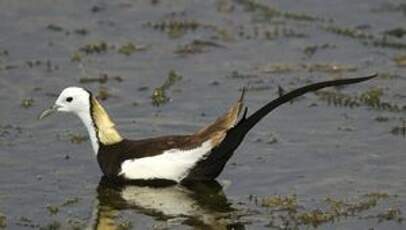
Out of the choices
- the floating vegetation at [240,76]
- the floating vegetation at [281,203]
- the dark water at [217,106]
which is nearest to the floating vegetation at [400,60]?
the dark water at [217,106]

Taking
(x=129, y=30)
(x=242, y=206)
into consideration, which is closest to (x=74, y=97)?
(x=242, y=206)

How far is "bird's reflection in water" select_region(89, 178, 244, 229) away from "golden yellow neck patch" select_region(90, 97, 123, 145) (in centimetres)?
52

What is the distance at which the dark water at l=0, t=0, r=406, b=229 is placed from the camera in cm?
1295

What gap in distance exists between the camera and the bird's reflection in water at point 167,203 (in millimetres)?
12594

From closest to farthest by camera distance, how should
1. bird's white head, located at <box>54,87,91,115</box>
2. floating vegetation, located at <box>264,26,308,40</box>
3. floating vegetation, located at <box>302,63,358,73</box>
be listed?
bird's white head, located at <box>54,87,91,115</box> < floating vegetation, located at <box>302,63,358,73</box> < floating vegetation, located at <box>264,26,308,40</box>

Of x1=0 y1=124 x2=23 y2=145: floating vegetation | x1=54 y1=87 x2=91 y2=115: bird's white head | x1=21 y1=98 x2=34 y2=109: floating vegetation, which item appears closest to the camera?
x1=54 y1=87 x2=91 y2=115: bird's white head

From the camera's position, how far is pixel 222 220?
12.6 meters

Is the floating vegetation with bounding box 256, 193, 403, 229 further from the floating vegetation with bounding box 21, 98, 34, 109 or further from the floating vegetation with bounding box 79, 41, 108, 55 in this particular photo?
the floating vegetation with bounding box 79, 41, 108, 55

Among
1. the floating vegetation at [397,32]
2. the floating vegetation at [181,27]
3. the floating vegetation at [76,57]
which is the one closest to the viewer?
the floating vegetation at [76,57]

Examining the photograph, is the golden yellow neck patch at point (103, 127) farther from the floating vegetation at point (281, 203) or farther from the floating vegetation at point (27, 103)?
the floating vegetation at point (27, 103)

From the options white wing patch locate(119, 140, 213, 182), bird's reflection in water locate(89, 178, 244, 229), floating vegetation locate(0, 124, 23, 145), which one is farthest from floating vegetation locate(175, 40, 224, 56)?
white wing patch locate(119, 140, 213, 182)

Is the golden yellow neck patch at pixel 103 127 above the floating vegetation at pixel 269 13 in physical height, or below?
below

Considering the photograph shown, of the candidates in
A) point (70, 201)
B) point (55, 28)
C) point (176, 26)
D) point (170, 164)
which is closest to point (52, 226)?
point (70, 201)

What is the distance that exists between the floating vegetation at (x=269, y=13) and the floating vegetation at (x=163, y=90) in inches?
164
